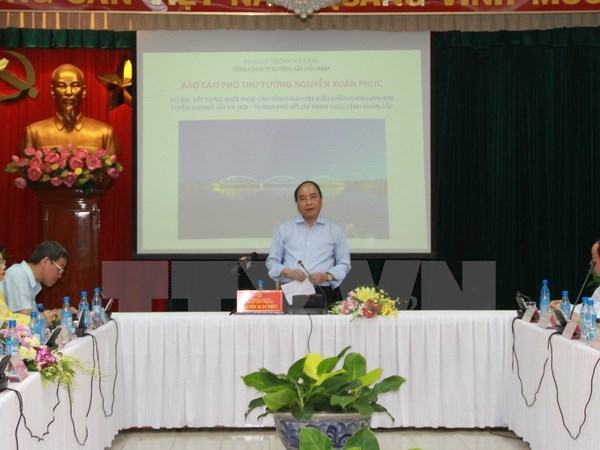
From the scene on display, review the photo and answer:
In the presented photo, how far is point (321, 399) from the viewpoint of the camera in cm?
164

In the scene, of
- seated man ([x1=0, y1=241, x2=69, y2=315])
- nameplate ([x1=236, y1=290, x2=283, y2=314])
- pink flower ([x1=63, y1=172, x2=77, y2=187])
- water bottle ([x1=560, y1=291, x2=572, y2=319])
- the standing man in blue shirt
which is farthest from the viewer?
pink flower ([x1=63, y1=172, x2=77, y2=187])

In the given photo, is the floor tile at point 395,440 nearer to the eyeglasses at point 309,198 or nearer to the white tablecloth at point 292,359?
the white tablecloth at point 292,359

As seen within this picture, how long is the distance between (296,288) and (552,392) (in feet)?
5.20

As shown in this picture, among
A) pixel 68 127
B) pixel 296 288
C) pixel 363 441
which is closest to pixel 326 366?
pixel 363 441

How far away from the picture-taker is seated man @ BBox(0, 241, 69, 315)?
4789 millimetres

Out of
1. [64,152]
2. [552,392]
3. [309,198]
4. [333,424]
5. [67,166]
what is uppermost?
[64,152]

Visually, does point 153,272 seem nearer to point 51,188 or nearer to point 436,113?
point 51,188

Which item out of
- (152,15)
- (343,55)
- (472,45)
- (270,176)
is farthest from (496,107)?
(152,15)

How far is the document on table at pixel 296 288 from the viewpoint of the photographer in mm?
5184

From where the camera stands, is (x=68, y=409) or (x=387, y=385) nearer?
(x=387, y=385)

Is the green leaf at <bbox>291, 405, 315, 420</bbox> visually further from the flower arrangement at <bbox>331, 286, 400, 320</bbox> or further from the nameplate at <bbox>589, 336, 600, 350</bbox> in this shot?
the flower arrangement at <bbox>331, 286, 400, 320</bbox>

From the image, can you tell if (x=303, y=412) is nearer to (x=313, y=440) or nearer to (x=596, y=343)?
(x=313, y=440)

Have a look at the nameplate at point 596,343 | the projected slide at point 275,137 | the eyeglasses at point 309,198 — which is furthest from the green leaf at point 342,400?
the projected slide at point 275,137

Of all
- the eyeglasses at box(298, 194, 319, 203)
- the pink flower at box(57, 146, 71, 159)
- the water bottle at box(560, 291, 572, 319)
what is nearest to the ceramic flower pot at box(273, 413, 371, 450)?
the water bottle at box(560, 291, 572, 319)
